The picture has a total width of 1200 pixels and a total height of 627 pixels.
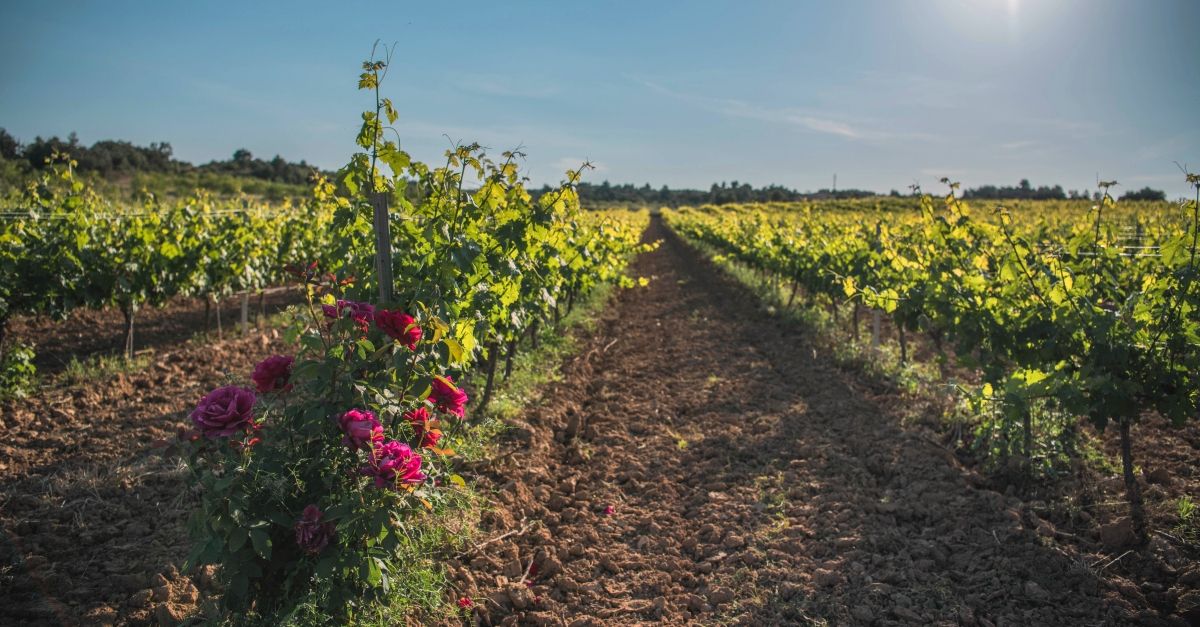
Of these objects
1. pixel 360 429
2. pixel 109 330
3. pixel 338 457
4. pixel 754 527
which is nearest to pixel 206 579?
pixel 338 457

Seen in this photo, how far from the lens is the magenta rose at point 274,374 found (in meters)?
2.16

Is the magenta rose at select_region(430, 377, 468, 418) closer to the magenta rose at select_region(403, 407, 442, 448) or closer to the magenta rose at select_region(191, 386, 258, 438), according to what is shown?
the magenta rose at select_region(403, 407, 442, 448)

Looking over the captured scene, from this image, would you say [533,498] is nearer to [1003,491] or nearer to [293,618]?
[293,618]

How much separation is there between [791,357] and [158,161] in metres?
43.2

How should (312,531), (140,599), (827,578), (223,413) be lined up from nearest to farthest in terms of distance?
(223,413), (312,531), (140,599), (827,578)

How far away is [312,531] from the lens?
2.09m

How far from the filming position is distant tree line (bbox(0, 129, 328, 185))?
2523 centimetres

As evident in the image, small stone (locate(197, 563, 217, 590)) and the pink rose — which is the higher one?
the pink rose

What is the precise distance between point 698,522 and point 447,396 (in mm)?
2057

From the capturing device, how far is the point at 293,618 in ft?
7.36

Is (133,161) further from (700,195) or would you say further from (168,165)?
(700,195)

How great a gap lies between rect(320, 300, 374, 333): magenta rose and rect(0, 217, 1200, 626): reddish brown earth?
3.49 ft

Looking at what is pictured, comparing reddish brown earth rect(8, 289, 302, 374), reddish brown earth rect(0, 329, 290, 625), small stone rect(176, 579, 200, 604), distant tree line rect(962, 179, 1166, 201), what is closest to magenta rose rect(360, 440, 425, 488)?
reddish brown earth rect(0, 329, 290, 625)

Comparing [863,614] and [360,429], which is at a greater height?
[360,429]
